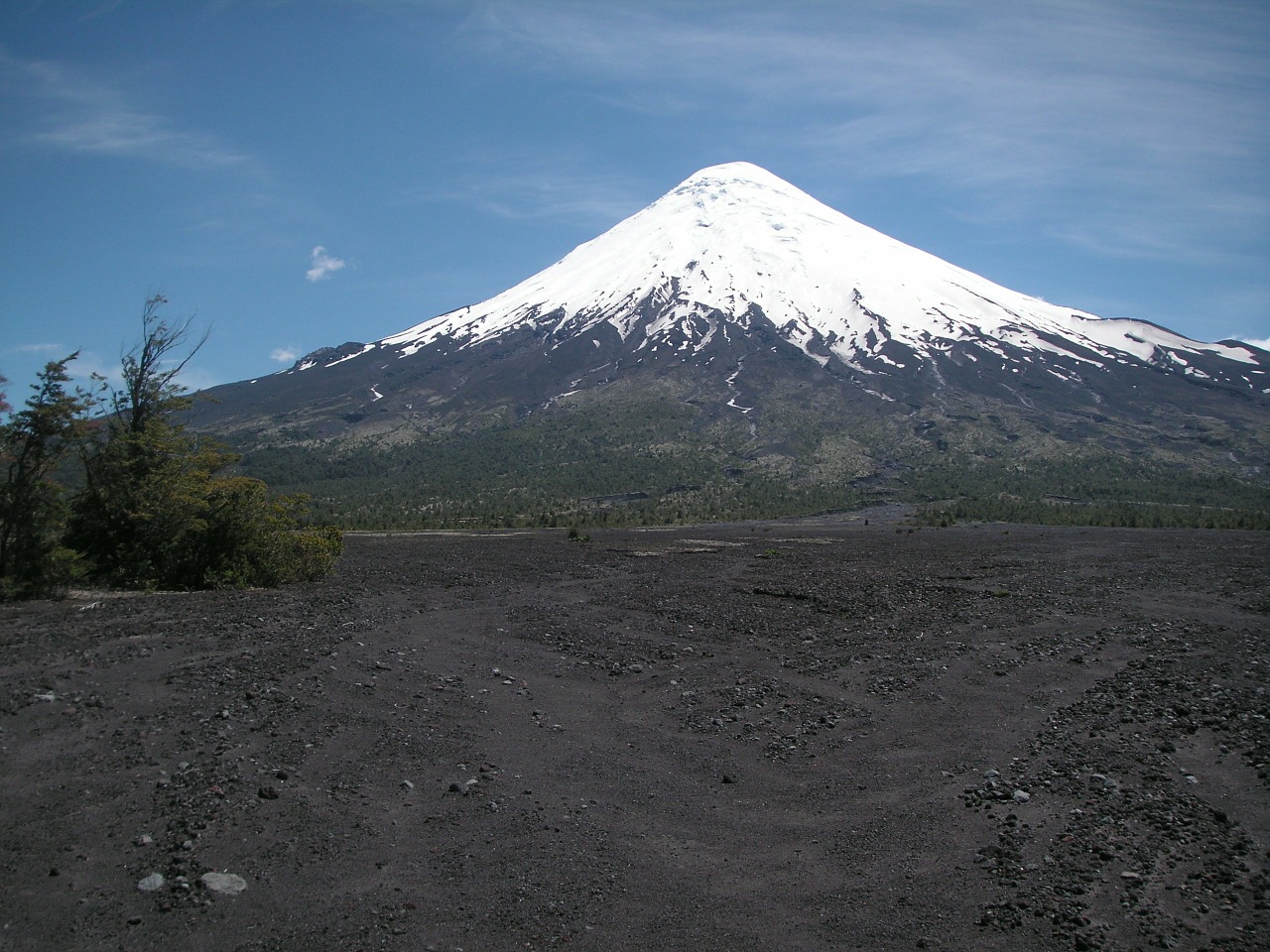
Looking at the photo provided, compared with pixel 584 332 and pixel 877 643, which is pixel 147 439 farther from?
pixel 584 332

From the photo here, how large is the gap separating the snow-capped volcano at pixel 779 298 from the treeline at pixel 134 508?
78172 mm

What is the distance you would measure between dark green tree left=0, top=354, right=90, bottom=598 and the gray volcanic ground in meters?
0.96

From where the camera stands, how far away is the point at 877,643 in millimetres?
13125

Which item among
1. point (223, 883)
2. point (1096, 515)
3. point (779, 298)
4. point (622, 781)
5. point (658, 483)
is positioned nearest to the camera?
point (223, 883)

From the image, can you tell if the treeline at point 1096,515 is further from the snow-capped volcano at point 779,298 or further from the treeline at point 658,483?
the snow-capped volcano at point 779,298

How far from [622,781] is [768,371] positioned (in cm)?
8407

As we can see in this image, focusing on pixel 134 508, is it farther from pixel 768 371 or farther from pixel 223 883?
pixel 768 371

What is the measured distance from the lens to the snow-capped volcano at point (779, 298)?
10038 cm

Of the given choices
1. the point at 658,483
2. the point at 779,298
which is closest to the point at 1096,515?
the point at 658,483

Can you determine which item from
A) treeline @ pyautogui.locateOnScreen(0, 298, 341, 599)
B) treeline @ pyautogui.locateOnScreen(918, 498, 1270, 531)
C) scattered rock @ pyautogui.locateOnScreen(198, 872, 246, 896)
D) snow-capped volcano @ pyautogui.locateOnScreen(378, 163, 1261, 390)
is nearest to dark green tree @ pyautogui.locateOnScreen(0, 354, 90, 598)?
treeline @ pyautogui.locateOnScreen(0, 298, 341, 599)

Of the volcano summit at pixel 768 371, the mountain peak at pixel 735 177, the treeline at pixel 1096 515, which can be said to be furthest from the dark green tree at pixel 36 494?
the mountain peak at pixel 735 177

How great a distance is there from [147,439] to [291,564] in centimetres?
384

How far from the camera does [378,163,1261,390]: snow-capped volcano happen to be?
329ft

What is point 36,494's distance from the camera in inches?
556
